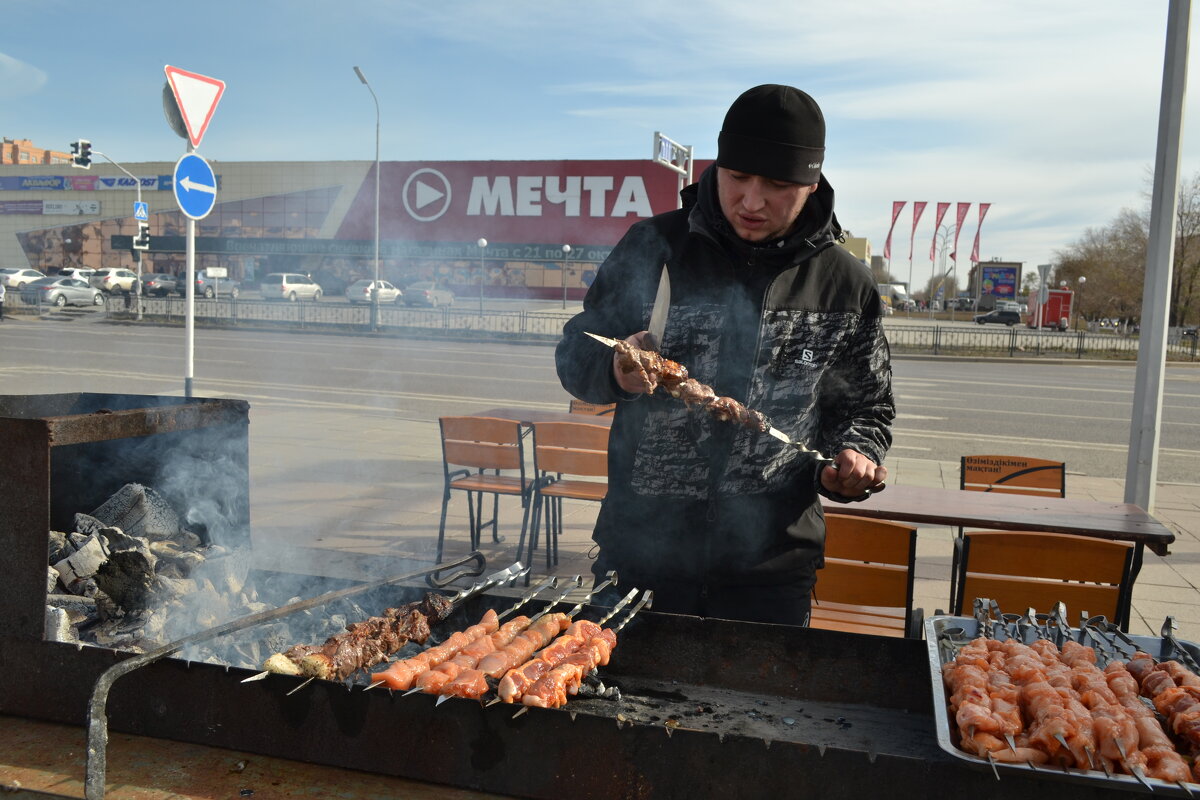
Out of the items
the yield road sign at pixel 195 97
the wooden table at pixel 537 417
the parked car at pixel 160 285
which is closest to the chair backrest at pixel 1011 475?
the wooden table at pixel 537 417

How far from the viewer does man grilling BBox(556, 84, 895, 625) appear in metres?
2.40

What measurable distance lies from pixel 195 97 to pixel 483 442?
3.05 metres

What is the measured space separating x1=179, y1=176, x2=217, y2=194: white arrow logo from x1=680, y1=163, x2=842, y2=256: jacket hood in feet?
16.8

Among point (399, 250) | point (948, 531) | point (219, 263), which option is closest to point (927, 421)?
point (948, 531)

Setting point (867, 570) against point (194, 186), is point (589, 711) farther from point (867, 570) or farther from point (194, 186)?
point (194, 186)

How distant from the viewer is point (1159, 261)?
531cm

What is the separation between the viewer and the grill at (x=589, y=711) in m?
1.65

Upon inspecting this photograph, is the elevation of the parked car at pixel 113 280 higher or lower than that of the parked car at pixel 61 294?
higher

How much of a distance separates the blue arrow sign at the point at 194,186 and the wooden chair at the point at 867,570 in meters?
4.93

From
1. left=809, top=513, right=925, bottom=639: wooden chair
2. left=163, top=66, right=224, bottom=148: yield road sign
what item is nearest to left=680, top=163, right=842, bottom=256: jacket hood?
left=809, top=513, right=925, bottom=639: wooden chair

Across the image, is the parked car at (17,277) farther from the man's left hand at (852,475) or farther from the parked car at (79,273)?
the man's left hand at (852,475)

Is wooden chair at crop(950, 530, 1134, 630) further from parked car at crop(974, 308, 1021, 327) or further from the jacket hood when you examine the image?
parked car at crop(974, 308, 1021, 327)

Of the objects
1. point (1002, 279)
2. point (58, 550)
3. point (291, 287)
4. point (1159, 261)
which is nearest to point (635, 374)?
point (58, 550)

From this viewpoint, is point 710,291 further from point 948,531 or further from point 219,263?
point 219,263
